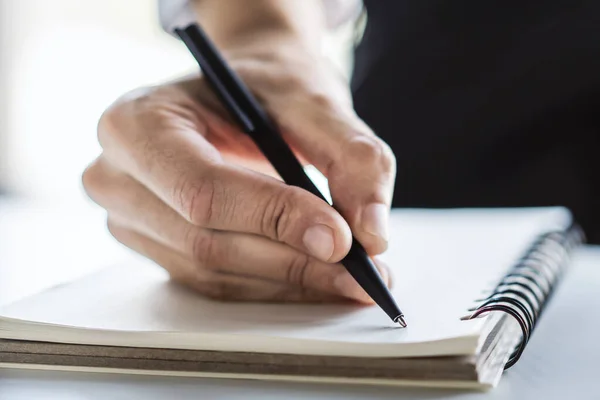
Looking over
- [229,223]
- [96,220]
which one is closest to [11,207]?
[96,220]

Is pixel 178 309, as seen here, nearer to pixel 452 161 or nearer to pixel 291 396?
pixel 291 396

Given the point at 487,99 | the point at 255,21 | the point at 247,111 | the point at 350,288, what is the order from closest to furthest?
the point at 350,288
the point at 247,111
the point at 255,21
the point at 487,99

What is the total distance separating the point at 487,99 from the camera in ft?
3.61

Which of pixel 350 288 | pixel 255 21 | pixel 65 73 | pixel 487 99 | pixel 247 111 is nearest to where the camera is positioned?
pixel 350 288

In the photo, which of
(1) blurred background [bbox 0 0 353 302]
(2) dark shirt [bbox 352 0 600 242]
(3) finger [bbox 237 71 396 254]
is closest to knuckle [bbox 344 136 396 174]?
(3) finger [bbox 237 71 396 254]

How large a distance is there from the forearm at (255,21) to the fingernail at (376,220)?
26cm

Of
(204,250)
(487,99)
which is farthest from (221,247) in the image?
(487,99)

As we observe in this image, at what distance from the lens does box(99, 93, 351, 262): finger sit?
0.54 meters

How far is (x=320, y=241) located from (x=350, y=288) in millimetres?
45

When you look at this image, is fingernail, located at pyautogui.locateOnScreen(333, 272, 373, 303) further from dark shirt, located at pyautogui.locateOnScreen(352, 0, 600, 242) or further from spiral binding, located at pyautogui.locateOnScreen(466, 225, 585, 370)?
dark shirt, located at pyautogui.locateOnScreen(352, 0, 600, 242)

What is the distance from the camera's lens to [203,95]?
2.22ft

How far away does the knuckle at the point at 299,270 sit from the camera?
559mm

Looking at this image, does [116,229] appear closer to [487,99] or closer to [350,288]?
[350,288]

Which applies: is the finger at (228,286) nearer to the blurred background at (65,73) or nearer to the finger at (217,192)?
the finger at (217,192)
